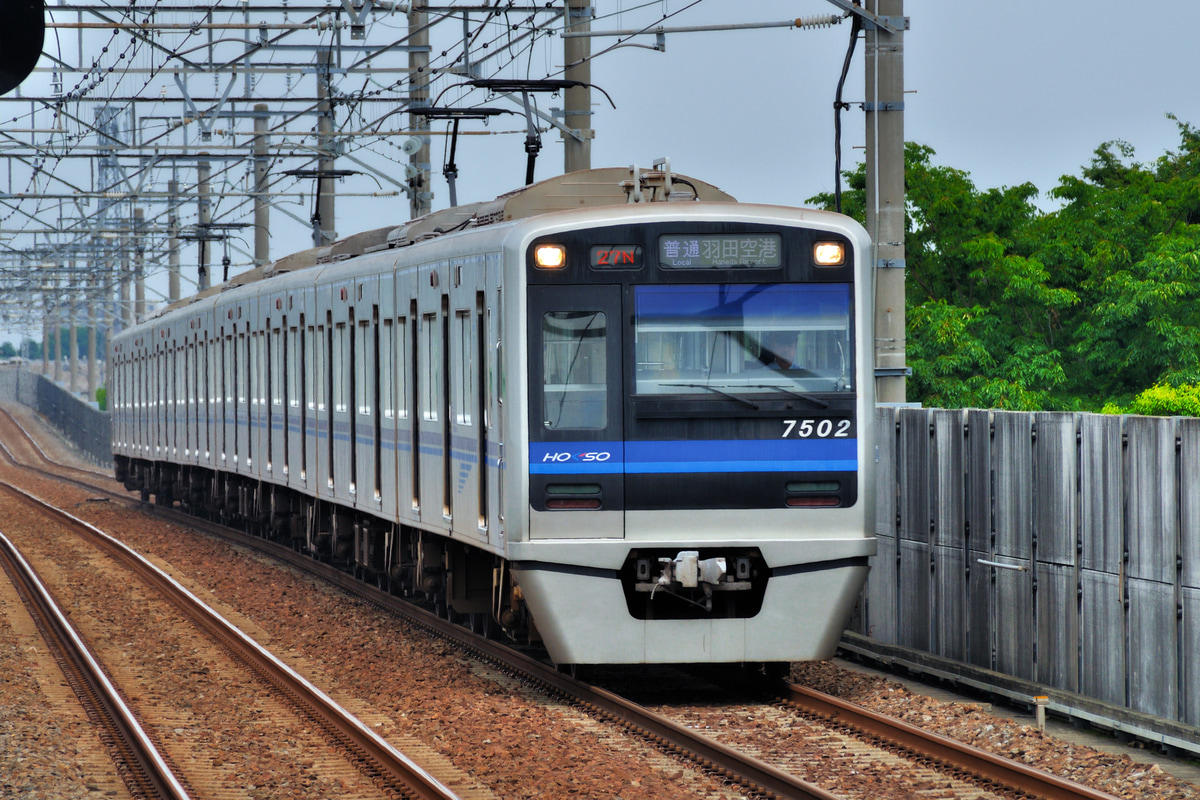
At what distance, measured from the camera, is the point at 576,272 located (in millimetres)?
10430

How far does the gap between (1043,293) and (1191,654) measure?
21.7 metres

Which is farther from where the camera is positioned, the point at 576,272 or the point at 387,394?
the point at 387,394

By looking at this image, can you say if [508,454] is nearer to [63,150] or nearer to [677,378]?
[677,378]

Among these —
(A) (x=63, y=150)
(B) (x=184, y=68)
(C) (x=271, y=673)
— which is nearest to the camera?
(C) (x=271, y=673)

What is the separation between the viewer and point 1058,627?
396 inches

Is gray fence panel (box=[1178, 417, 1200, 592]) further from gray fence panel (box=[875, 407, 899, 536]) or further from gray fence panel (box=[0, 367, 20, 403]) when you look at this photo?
gray fence panel (box=[0, 367, 20, 403])

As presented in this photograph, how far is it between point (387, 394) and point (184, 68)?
30.1ft

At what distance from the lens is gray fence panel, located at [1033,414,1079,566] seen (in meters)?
9.91

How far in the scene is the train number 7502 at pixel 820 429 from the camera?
10367 mm

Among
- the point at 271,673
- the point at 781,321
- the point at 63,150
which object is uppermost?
the point at 63,150

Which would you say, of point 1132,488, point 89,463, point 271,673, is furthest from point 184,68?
point 89,463

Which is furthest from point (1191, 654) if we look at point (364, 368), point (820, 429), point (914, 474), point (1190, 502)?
point (364, 368)

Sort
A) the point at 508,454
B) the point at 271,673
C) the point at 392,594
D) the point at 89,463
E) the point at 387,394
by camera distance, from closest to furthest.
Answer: the point at 508,454, the point at 271,673, the point at 387,394, the point at 392,594, the point at 89,463

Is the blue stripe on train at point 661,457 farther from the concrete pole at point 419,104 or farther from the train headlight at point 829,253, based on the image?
the concrete pole at point 419,104
